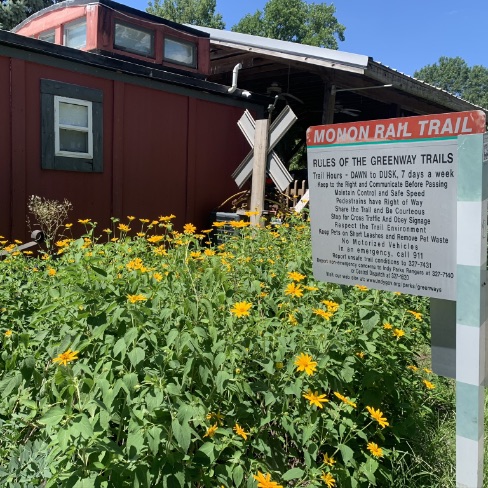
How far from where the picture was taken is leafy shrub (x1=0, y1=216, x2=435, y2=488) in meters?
1.63

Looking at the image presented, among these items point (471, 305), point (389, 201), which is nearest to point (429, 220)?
point (389, 201)

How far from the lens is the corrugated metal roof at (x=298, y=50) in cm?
778

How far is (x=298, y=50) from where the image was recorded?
29.2 feet

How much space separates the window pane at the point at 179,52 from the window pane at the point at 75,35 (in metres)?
1.39

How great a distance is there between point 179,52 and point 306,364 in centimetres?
842

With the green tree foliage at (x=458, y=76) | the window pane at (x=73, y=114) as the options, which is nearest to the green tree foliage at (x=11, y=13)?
the window pane at (x=73, y=114)

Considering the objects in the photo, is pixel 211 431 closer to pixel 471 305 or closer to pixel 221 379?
pixel 221 379

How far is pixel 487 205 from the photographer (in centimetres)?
188

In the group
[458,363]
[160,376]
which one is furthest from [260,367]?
[458,363]

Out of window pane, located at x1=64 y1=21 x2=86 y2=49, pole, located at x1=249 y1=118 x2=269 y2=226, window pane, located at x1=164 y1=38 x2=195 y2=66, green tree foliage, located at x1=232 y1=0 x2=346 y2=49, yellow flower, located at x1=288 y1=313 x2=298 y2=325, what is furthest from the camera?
green tree foliage, located at x1=232 y1=0 x2=346 y2=49

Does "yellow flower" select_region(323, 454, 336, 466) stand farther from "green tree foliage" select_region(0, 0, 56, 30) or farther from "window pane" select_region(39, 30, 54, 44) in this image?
"green tree foliage" select_region(0, 0, 56, 30)

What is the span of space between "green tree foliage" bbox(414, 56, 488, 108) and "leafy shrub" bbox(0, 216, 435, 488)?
3414 inches

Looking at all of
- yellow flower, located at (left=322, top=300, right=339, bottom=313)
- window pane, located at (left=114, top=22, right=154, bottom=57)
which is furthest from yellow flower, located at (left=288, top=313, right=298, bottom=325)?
window pane, located at (left=114, top=22, right=154, bottom=57)

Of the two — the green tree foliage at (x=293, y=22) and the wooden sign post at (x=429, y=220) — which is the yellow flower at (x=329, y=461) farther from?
the green tree foliage at (x=293, y=22)
